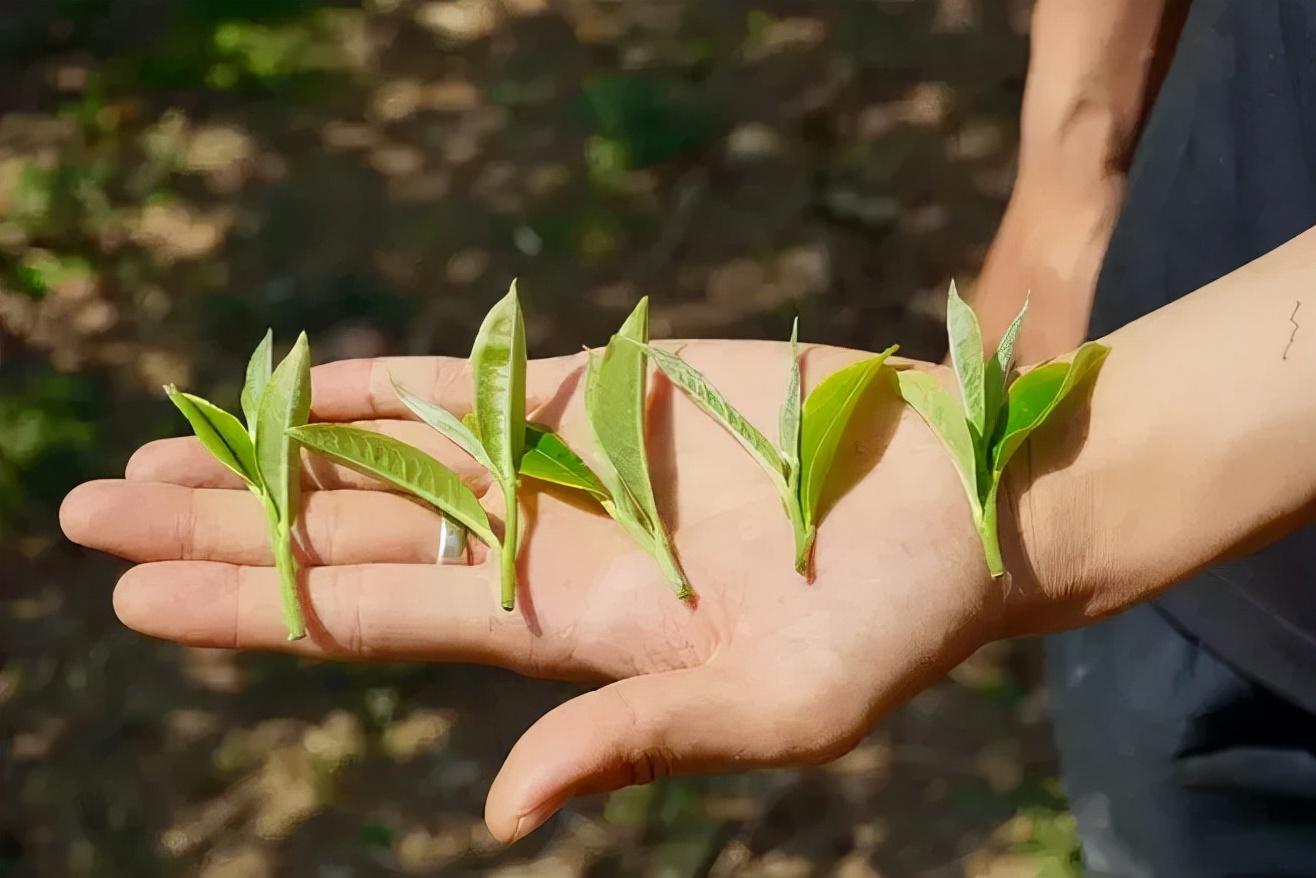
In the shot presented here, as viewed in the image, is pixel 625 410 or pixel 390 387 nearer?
pixel 625 410

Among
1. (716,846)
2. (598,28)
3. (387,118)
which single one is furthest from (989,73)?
(716,846)

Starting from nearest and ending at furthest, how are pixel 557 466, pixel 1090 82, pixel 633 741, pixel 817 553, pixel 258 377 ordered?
pixel 633 741, pixel 817 553, pixel 557 466, pixel 258 377, pixel 1090 82

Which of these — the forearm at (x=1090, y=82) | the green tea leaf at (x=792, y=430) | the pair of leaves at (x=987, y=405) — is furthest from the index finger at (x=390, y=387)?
the forearm at (x=1090, y=82)

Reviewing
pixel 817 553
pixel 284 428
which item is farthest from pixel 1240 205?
pixel 284 428

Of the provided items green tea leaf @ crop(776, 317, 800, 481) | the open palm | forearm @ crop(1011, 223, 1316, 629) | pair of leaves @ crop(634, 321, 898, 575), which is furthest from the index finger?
forearm @ crop(1011, 223, 1316, 629)

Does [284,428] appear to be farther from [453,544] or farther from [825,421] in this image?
[825,421]

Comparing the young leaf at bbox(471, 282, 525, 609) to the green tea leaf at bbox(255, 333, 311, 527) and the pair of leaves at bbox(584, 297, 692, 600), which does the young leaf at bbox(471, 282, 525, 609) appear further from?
the green tea leaf at bbox(255, 333, 311, 527)

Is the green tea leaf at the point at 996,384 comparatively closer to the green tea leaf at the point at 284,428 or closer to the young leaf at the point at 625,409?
the young leaf at the point at 625,409
